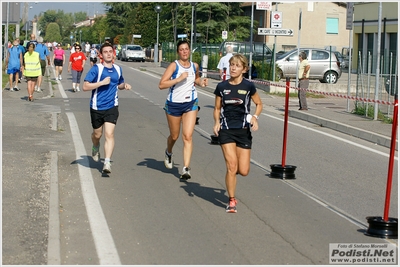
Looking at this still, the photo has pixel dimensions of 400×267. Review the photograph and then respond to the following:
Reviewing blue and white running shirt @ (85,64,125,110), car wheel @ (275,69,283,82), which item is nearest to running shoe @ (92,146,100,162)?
blue and white running shirt @ (85,64,125,110)

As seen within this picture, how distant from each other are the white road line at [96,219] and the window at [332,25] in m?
69.2

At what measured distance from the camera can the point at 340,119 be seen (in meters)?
19.0

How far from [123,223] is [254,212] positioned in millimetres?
1570

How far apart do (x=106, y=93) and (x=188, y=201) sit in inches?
91.1

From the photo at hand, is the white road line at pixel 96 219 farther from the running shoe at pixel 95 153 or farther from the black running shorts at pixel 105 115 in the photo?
the black running shorts at pixel 105 115

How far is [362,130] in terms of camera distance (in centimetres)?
1642

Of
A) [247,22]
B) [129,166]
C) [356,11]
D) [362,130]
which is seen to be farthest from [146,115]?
[247,22]

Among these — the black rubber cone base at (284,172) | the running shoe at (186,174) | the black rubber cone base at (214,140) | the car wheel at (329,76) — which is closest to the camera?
the running shoe at (186,174)

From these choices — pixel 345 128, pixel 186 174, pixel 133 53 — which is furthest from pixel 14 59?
pixel 133 53

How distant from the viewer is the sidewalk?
1592cm

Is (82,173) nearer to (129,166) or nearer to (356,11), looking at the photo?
(129,166)

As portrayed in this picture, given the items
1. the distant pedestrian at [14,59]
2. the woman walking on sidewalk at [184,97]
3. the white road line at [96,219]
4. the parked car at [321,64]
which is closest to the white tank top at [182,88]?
the woman walking on sidewalk at [184,97]

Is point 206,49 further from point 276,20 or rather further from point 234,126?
point 234,126

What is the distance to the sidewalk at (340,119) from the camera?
15.9 m
